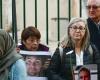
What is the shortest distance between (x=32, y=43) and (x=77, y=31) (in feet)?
1.72

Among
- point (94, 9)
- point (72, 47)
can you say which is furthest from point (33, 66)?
point (94, 9)

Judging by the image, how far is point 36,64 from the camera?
5.35m

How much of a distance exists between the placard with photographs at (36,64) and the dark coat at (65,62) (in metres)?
0.11

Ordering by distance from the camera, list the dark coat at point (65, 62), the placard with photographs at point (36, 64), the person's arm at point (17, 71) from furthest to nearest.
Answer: the placard with photographs at point (36, 64) < the dark coat at point (65, 62) < the person's arm at point (17, 71)

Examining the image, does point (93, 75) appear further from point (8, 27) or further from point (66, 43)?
point (8, 27)

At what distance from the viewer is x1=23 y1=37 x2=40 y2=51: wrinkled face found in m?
5.38

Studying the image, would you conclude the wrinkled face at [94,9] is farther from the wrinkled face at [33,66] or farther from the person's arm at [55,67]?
the wrinkled face at [33,66]

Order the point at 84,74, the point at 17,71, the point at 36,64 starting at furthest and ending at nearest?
the point at 36,64, the point at 84,74, the point at 17,71

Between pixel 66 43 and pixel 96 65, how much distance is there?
1.30 ft

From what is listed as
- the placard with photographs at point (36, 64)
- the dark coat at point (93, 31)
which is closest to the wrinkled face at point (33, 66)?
the placard with photographs at point (36, 64)

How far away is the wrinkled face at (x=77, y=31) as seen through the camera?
5236 mm

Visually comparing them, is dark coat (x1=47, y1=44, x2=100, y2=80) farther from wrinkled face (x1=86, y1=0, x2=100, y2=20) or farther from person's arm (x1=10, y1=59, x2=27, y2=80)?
person's arm (x1=10, y1=59, x2=27, y2=80)

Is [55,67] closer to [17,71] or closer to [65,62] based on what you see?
[65,62]

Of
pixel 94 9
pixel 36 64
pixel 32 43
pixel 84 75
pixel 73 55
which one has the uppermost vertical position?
pixel 94 9
